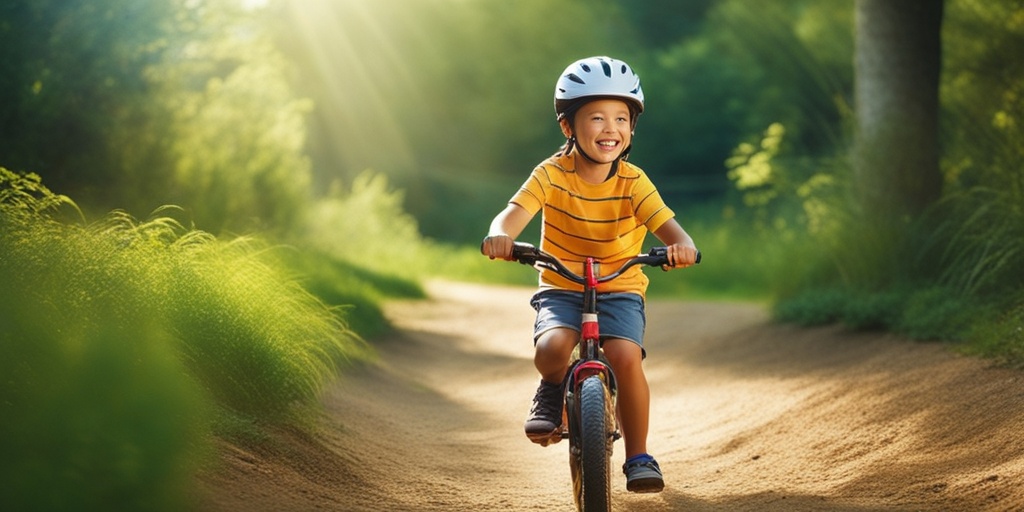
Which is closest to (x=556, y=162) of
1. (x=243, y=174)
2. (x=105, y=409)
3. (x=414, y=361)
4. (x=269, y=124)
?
(x=105, y=409)

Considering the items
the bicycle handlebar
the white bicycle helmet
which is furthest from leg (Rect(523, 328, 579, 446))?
the white bicycle helmet

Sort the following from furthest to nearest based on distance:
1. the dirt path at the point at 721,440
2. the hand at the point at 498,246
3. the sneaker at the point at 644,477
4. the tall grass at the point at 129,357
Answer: the dirt path at the point at 721,440 → the sneaker at the point at 644,477 → the hand at the point at 498,246 → the tall grass at the point at 129,357

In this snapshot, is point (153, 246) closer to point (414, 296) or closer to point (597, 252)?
point (597, 252)

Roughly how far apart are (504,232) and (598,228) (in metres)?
A: 0.51

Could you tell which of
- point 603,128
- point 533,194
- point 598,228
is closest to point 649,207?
point 598,228

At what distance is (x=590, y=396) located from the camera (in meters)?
5.35

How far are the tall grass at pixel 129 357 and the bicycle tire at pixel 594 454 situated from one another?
1602mm

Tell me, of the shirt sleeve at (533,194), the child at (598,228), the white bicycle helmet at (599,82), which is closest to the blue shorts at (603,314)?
the child at (598,228)

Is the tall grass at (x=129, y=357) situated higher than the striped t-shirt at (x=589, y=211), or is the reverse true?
the striped t-shirt at (x=589, y=211)

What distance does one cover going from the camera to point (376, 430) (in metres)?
8.51

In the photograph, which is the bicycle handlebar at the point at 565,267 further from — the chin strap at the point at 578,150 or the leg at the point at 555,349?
the chin strap at the point at 578,150

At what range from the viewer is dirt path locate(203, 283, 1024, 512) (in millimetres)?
6168

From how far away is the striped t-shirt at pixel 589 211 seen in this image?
610 centimetres

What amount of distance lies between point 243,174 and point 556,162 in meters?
12.1
